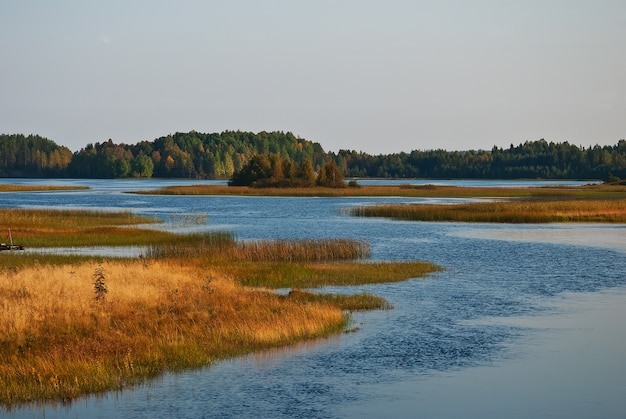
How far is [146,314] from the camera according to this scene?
87.9 ft

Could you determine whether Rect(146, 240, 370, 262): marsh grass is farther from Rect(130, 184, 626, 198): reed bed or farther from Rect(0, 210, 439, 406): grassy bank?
Rect(130, 184, 626, 198): reed bed

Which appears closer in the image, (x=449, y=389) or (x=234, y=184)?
(x=449, y=389)

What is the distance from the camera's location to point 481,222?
82750 mm

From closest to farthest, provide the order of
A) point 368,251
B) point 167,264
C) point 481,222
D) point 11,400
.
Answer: point 11,400
point 167,264
point 368,251
point 481,222

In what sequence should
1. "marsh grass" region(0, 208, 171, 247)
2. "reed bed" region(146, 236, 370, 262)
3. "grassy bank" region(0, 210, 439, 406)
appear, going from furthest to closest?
"marsh grass" region(0, 208, 171, 247), "reed bed" region(146, 236, 370, 262), "grassy bank" region(0, 210, 439, 406)

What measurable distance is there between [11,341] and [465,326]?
1479 centimetres

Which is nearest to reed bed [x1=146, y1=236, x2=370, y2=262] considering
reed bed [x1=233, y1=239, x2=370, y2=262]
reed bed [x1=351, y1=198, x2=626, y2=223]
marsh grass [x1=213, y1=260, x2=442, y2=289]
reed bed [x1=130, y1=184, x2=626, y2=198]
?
reed bed [x1=233, y1=239, x2=370, y2=262]

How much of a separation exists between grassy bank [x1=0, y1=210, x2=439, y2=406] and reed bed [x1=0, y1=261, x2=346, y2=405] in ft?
0.11

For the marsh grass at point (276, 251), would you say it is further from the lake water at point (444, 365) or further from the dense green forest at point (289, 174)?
the dense green forest at point (289, 174)

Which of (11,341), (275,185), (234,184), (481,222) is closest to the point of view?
(11,341)

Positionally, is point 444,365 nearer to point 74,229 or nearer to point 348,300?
point 348,300

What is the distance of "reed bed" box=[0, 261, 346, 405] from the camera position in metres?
21.3

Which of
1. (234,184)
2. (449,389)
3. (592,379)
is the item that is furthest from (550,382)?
(234,184)

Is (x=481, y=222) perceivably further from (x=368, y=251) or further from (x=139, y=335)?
(x=139, y=335)
